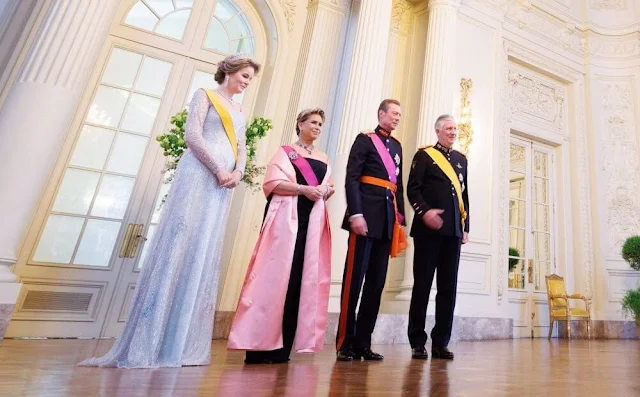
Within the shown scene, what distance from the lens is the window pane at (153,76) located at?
3.95 metres

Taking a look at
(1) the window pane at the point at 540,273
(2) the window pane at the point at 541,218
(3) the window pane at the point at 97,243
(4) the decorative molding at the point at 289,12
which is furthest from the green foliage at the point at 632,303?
(3) the window pane at the point at 97,243

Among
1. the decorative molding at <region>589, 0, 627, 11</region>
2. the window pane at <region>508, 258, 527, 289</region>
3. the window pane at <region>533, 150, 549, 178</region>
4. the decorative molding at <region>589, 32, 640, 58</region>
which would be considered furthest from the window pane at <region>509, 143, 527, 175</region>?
the decorative molding at <region>589, 0, 627, 11</region>

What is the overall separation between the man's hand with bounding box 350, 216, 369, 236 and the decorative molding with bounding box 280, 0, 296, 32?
329 cm

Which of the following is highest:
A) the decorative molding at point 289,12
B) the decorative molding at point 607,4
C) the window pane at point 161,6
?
the decorative molding at point 607,4

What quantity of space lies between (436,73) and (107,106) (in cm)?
346

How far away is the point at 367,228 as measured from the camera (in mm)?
2119

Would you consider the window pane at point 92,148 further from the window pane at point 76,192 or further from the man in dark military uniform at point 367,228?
the man in dark military uniform at point 367,228

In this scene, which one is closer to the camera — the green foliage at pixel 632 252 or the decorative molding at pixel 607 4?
the green foliage at pixel 632 252

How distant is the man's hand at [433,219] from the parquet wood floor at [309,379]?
0.72 metres

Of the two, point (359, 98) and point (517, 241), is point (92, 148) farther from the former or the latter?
point (517, 241)

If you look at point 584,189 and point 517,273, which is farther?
point 584,189

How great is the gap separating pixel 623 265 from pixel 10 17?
7.82 meters

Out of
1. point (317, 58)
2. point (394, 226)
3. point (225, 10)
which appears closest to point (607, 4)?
point (317, 58)

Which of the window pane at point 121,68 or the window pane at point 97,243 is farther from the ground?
the window pane at point 121,68
